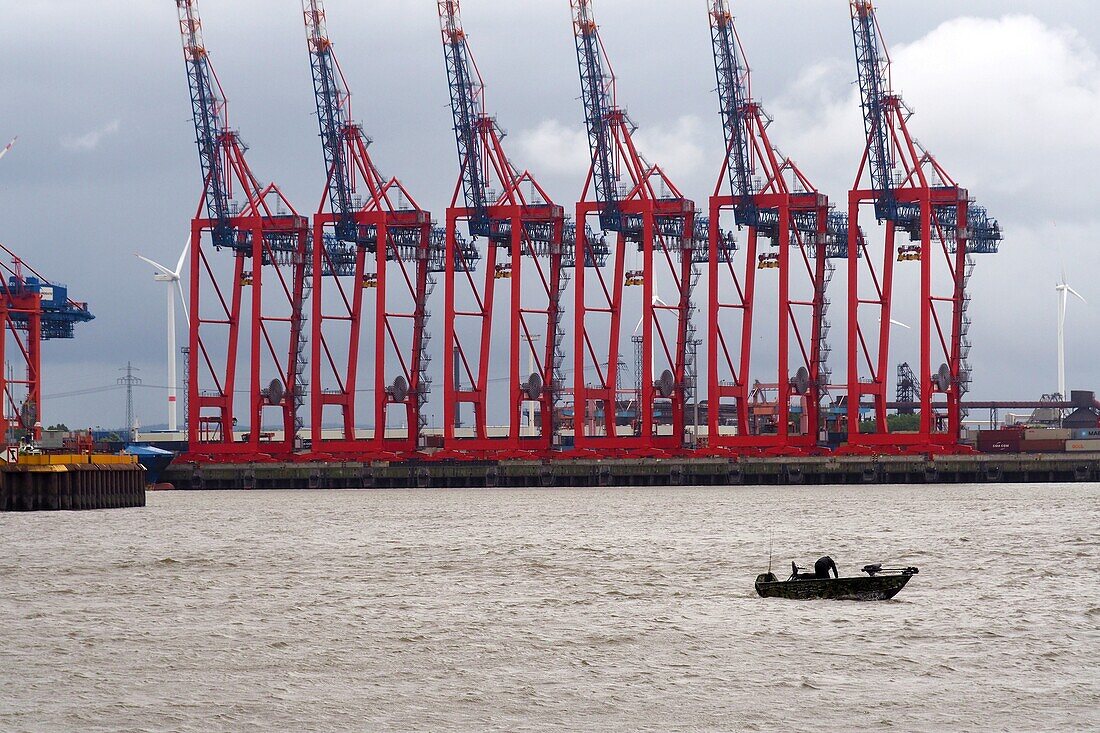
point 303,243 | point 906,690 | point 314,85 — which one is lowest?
point 906,690

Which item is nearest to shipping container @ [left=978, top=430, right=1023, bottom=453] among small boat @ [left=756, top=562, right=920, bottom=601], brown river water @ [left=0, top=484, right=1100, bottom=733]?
brown river water @ [left=0, top=484, right=1100, bottom=733]

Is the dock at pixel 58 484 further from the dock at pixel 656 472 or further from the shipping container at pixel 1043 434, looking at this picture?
the shipping container at pixel 1043 434

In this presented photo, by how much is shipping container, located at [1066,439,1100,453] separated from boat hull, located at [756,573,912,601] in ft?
270

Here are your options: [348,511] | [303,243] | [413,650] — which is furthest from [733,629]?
[303,243]

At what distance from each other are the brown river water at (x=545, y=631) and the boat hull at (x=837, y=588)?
29cm

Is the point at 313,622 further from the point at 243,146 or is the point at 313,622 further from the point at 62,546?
the point at 243,146

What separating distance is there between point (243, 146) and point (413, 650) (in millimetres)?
84035

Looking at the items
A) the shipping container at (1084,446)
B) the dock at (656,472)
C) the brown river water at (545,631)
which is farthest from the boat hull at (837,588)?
the shipping container at (1084,446)

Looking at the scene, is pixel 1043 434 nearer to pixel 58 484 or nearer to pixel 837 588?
pixel 58 484

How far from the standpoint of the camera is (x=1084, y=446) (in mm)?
119000

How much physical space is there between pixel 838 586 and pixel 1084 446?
275 ft

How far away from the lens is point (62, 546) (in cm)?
5859

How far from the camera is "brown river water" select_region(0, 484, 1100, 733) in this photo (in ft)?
91.0

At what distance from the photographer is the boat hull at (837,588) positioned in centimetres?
3984
